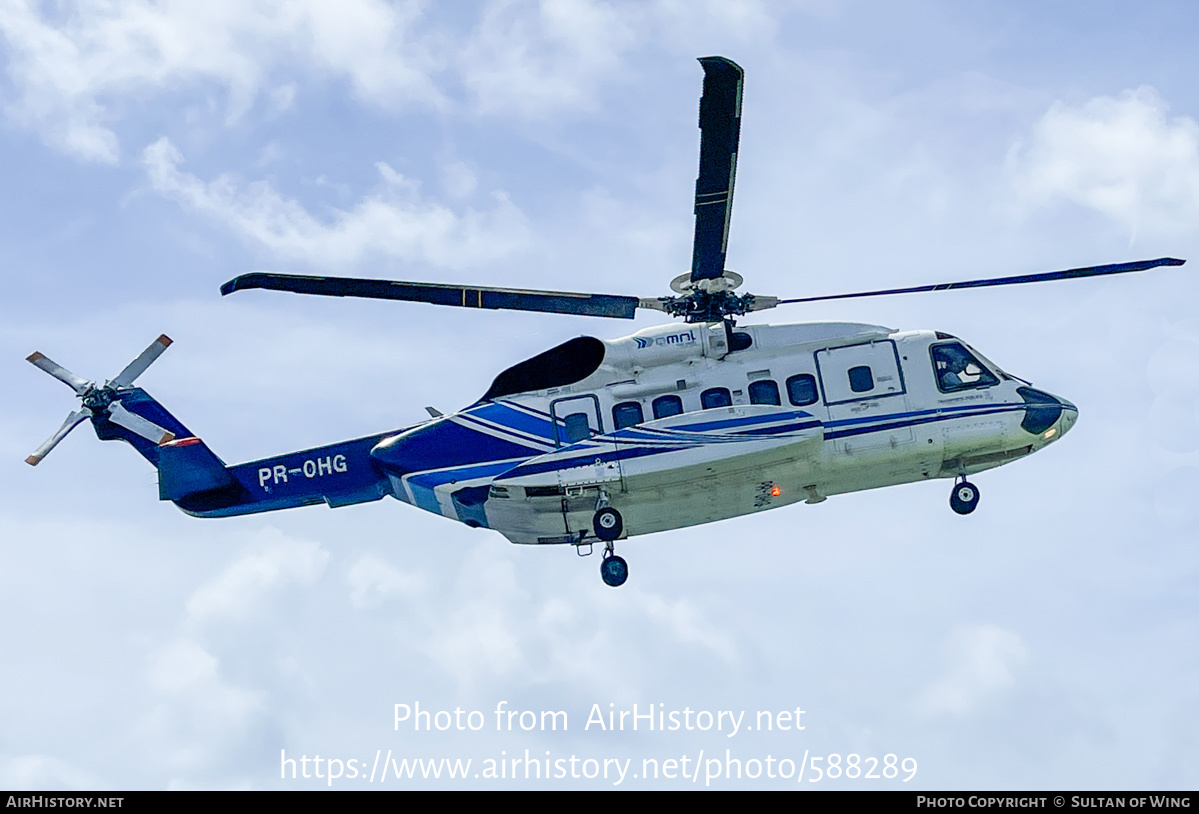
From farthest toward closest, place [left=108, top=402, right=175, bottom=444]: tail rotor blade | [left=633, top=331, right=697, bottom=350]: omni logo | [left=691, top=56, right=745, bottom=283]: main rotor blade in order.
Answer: [left=108, top=402, right=175, bottom=444]: tail rotor blade → [left=633, top=331, right=697, bottom=350]: omni logo → [left=691, top=56, right=745, bottom=283]: main rotor blade

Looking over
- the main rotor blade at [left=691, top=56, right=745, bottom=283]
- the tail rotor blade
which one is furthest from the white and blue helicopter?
the tail rotor blade

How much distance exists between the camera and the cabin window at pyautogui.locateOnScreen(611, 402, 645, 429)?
84.4 ft

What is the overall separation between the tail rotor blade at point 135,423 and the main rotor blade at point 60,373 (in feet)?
2.59

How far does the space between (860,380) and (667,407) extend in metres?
3.52

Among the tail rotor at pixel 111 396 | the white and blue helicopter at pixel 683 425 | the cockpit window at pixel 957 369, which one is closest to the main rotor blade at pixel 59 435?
the tail rotor at pixel 111 396

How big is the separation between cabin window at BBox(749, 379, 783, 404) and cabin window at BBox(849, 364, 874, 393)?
1356 millimetres

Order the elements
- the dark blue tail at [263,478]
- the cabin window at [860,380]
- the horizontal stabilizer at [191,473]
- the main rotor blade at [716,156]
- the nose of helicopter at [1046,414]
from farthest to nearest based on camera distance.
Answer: the horizontal stabilizer at [191,473] < the dark blue tail at [263,478] < the nose of helicopter at [1046,414] < the cabin window at [860,380] < the main rotor blade at [716,156]

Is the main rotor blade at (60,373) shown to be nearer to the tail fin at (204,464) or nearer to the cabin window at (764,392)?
the tail fin at (204,464)

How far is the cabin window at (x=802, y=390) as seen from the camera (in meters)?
25.7

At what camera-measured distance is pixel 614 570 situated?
2562cm

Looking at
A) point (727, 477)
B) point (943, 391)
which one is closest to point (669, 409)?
point (727, 477)

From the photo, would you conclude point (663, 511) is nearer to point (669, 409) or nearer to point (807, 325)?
point (669, 409)

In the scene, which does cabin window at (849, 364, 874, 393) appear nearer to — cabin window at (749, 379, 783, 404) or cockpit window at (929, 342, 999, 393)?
cockpit window at (929, 342, 999, 393)

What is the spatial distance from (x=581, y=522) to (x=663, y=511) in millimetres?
1479
